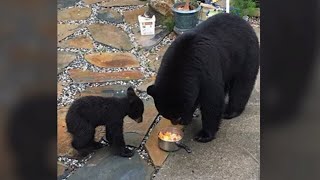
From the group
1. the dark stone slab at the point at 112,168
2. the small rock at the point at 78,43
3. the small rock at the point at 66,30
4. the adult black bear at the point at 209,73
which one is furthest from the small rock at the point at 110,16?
the dark stone slab at the point at 112,168

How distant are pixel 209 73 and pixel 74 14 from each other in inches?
82.8

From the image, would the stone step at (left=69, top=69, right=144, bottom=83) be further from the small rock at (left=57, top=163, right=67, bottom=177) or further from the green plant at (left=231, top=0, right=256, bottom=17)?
the green plant at (left=231, top=0, right=256, bottom=17)

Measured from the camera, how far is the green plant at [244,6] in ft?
14.6

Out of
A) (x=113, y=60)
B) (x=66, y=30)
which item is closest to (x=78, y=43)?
(x=66, y=30)

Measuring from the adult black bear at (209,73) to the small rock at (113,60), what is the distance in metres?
0.94

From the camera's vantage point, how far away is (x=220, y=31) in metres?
3.16

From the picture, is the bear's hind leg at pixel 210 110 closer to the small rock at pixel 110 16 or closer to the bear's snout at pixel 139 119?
the bear's snout at pixel 139 119

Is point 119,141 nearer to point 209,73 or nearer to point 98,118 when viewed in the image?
point 98,118

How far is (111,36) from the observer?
14.4ft
